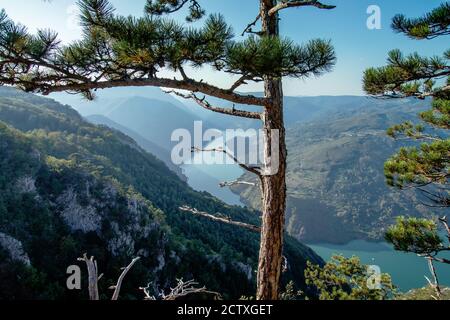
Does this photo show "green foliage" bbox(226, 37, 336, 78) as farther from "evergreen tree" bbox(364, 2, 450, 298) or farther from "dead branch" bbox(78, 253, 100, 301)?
"evergreen tree" bbox(364, 2, 450, 298)

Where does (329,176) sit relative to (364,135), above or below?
below

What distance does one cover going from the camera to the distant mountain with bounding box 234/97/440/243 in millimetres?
96125

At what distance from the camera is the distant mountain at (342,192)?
96125mm

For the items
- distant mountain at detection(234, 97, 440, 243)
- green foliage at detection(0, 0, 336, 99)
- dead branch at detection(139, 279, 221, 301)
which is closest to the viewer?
green foliage at detection(0, 0, 336, 99)

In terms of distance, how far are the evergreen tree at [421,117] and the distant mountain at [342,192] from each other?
80.9m

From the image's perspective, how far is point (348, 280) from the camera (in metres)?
12.2

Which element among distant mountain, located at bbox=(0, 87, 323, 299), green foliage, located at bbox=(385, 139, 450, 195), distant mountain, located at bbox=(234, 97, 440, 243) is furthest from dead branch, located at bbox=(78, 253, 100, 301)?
distant mountain, located at bbox=(234, 97, 440, 243)

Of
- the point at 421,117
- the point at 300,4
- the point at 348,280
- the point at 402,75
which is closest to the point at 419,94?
the point at 402,75

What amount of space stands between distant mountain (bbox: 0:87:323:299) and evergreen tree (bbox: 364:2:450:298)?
836 inches

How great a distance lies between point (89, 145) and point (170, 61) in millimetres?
62080

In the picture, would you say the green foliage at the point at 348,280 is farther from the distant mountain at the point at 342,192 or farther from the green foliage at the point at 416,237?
the distant mountain at the point at 342,192

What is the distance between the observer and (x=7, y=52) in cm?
178
